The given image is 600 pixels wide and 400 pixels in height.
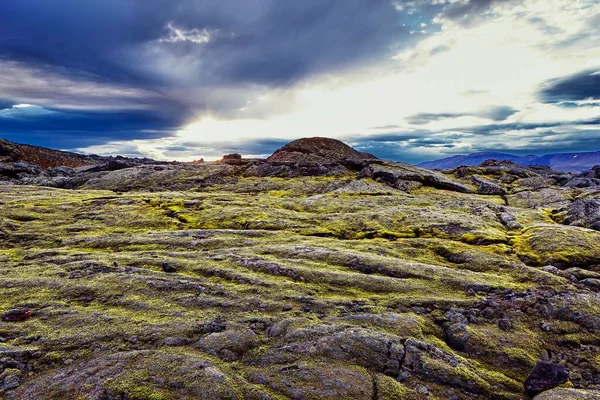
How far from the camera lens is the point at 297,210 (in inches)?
1577

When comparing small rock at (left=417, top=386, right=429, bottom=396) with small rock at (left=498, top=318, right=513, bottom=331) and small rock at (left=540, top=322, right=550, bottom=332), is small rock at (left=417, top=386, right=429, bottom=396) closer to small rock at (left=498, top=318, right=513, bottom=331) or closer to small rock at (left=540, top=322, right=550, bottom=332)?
small rock at (left=498, top=318, right=513, bottom=331)

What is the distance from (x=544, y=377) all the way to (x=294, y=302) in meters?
10.2

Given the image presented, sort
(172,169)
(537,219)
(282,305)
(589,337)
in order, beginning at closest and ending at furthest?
1. (589,337)
2. (282,305)
3. (537,219)
4. (172,169)

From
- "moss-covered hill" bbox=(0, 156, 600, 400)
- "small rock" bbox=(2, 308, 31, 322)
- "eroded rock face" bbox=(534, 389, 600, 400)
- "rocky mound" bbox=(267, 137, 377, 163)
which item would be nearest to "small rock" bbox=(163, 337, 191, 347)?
"moss-covered hill" bbox=(0, 156, 600, 400)

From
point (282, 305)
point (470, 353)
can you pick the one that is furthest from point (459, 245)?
point (282, 305)

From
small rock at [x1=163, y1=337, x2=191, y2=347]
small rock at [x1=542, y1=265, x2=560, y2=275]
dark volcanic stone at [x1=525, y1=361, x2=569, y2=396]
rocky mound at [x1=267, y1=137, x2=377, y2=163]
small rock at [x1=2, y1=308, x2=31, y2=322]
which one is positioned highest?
rocky mound at [x1=267, y1=137, x2=377, y2=163]

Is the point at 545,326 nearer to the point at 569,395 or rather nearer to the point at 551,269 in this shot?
the point at 569,395

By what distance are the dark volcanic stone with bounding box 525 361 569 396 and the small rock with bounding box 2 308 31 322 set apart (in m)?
19.8

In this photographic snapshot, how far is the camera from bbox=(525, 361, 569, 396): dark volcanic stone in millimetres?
12992

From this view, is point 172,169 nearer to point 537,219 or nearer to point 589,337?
point 537,219

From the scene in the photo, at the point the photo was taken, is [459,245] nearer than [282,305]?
No

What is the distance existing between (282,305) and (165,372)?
6409 mm

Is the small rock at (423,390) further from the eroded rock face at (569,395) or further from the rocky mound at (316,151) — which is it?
the rocky mound at (316,151)

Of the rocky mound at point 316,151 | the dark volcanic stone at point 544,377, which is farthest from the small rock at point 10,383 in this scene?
the rocky mound at point 316,151
